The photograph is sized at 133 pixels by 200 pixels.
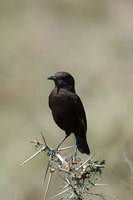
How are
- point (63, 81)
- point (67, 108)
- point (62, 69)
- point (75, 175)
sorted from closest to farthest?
point (75, 175)
point (67, 108)
point (63, 81)
point (62, 69)

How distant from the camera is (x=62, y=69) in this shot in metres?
10.8

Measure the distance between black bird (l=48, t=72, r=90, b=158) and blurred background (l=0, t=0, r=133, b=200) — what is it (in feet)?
2.29

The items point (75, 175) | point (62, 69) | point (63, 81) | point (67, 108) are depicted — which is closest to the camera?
point (75, 175)

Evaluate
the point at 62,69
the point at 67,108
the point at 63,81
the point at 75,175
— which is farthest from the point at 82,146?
the point at 62,69

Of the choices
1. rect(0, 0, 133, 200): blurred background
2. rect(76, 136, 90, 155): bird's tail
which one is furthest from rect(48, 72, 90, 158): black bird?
rect(0, 0, 133, 200): blurred background

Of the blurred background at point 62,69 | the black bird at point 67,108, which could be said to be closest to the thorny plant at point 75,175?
the black bird at point 67,108

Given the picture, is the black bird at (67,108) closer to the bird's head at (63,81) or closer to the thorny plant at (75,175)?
the bird's head at (63,81)

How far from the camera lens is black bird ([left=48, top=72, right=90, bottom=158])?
5.76m

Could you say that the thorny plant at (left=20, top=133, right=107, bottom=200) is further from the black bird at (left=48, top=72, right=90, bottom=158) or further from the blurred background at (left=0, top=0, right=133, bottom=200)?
the blurred background at (left=0, top=0, right=133, bottom=200)

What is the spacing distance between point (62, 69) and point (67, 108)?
5.06 metres

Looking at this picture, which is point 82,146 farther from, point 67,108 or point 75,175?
point 75,175

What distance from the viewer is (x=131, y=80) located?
9930 millimetres

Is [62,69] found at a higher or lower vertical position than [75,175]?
higher

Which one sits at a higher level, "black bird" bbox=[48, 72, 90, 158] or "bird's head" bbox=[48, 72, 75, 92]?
"bird's head" bbox=[48, 72, 75, 92]
